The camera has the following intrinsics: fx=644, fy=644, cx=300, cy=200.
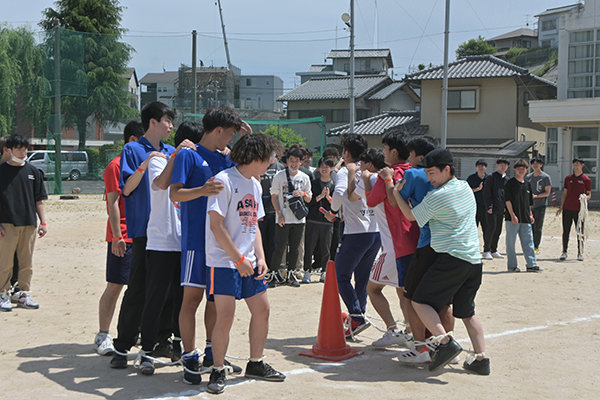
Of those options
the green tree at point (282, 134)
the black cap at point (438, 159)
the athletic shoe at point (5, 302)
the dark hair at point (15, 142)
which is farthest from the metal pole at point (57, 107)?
the black cap at point (438, 159)

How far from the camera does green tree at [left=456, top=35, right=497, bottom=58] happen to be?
59.4 metres

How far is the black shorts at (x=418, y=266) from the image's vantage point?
5078 mm

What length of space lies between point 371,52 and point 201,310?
54.7m

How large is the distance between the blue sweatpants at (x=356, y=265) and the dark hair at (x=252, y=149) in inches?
74.5

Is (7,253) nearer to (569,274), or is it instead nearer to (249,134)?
(249,134)

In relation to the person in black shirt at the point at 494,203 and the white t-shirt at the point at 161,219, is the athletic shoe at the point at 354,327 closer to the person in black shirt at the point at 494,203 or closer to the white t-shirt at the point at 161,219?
the white t-shirt at the point at 161,219

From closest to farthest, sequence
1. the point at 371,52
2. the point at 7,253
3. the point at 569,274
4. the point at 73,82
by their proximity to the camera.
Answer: the point at 7,253, the point at 569,274, the point at 73,82, the point at 371,52

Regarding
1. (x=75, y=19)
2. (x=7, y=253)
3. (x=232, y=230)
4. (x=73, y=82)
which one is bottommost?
(x=7, y=253)

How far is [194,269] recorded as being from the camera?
15.0 ft

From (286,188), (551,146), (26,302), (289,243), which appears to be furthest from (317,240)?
(551,146)

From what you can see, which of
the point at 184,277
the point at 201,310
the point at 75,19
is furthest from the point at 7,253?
the point at 75,19

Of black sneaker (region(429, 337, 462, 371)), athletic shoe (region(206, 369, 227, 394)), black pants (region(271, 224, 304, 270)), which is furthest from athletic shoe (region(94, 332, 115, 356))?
black pants (region(271, 224, 304, 270))

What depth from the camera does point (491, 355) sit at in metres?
5.63

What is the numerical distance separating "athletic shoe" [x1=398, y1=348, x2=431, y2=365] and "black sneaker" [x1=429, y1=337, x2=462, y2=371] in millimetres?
188
